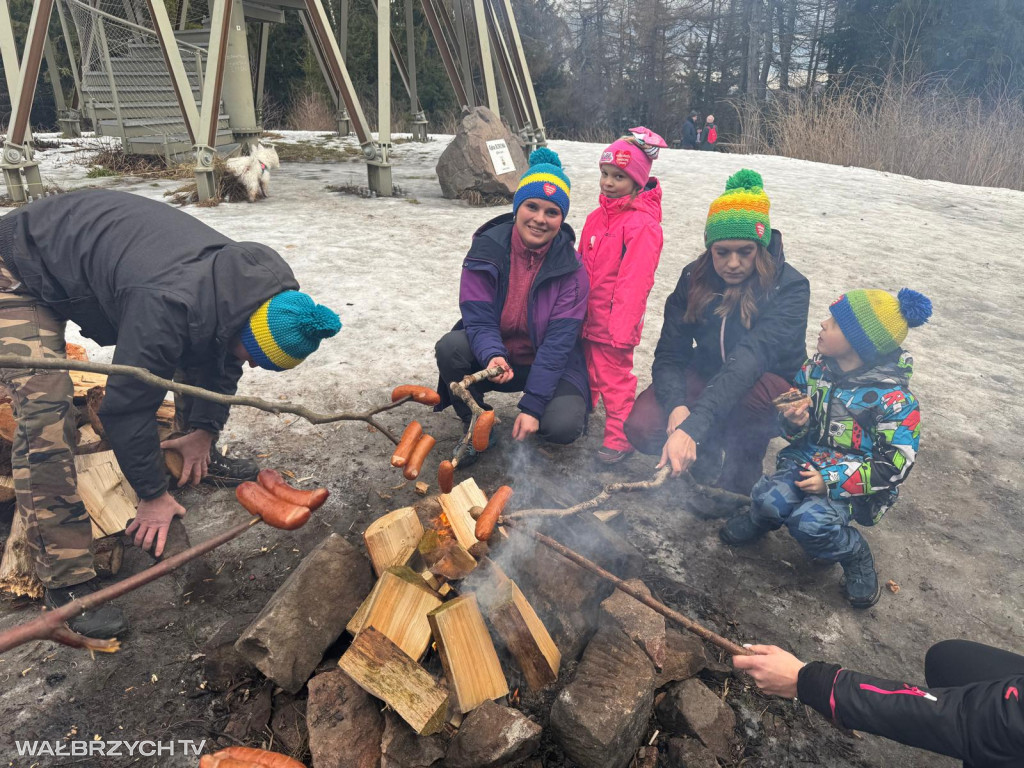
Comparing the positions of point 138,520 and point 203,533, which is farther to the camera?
point 203,533

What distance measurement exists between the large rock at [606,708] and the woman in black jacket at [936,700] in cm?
30

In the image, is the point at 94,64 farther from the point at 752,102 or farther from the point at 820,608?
the point at 752,102

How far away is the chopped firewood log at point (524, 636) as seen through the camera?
6.23 ft

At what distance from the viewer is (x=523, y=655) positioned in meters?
1.92

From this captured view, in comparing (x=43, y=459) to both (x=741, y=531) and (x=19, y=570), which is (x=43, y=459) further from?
(x=741, y=531)

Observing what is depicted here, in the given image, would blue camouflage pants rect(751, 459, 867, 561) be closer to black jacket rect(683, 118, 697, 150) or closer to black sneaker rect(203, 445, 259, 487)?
black sneaker rect(203, 445, 259, 487)

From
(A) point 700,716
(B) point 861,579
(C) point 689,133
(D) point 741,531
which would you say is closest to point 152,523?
(A) point 700,716

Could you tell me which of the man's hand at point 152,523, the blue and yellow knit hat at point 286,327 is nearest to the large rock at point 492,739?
the blue and yellow knit hat at point 286,327

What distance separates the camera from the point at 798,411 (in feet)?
8.43

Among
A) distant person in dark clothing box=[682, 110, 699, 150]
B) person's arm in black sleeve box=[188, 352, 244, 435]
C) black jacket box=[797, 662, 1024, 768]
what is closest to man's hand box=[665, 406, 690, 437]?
black jacket box=[797, 662, 1024, 768]

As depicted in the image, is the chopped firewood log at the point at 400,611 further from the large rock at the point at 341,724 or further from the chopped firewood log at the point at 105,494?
the chopped firewood log at the point at 105,494

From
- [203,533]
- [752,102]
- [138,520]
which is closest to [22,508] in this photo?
[138,520]

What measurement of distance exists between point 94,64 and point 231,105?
12.5 feet

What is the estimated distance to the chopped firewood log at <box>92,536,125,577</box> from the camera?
7.54 feet
